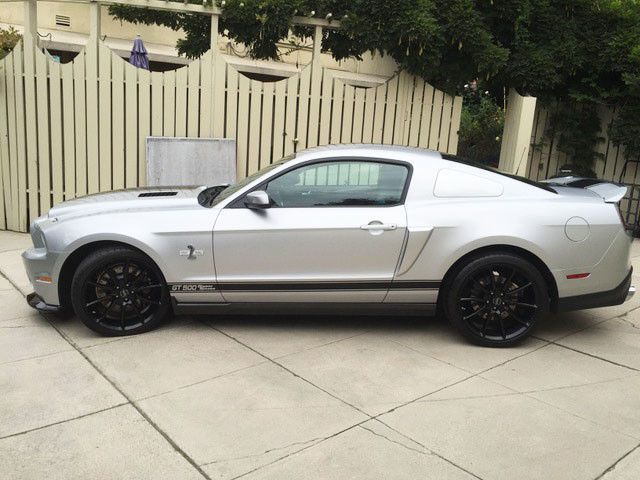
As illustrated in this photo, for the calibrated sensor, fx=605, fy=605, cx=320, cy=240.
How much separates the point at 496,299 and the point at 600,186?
4.64 ft

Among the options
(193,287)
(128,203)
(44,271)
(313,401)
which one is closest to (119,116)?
(128,203)

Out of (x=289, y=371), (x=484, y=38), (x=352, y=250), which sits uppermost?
(x=484, y=38)

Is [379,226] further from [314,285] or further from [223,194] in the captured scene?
[223,194]

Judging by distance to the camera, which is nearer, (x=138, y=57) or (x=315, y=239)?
(x=315, y=239)

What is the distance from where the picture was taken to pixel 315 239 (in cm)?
456

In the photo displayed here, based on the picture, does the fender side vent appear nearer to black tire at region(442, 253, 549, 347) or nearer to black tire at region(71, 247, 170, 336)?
black tire at region(71, 247, 170, 336)

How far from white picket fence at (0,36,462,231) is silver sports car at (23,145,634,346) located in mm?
3310

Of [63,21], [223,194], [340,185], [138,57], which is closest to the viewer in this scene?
[340,185]

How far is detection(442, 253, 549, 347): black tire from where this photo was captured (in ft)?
14.9

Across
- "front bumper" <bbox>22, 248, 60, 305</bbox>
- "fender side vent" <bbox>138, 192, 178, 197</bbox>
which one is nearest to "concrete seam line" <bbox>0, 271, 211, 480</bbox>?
Result: "front bumper" <bbox>22, 248, 60, 305</bbox>

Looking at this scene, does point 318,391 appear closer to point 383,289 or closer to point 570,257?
point 383,289

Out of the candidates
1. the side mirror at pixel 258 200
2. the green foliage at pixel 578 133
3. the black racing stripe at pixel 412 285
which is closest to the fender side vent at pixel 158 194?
the side mirror at pixel 258 200

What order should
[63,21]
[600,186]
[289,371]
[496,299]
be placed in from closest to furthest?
[289,371], [496,299], [600,186], [63,21]

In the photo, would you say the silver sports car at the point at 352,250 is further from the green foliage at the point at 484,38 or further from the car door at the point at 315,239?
the green foliage at the point at 484,38
